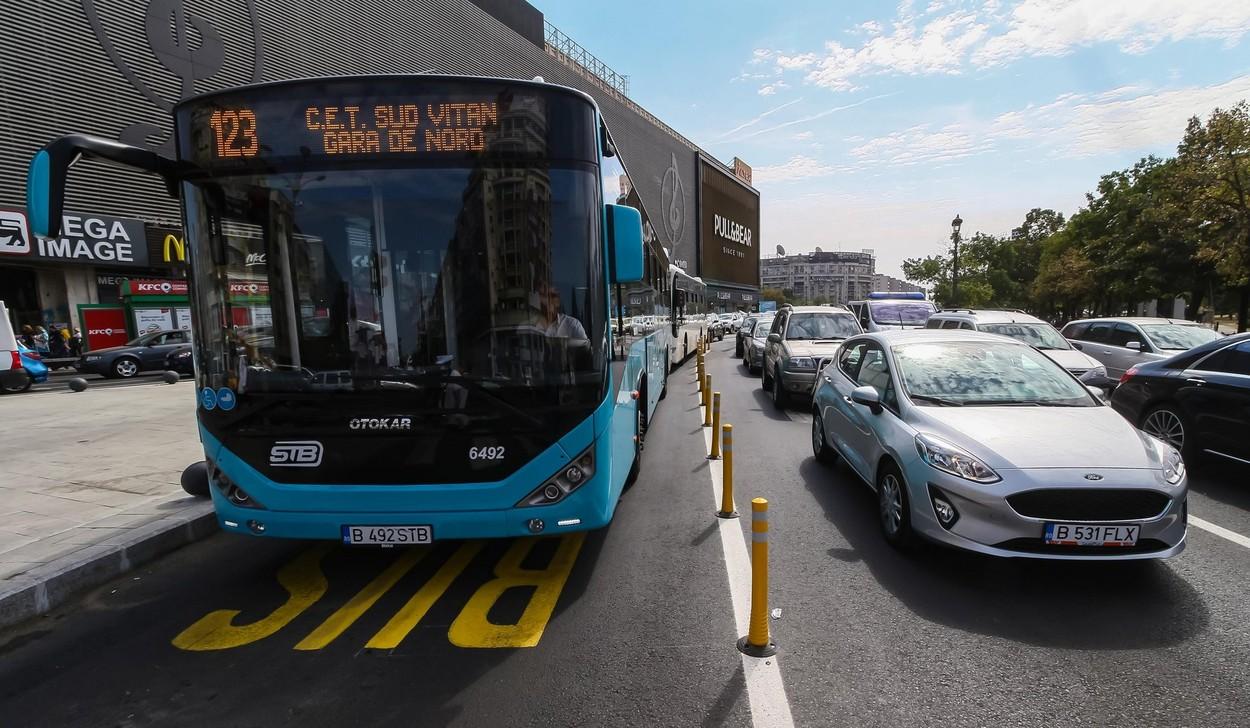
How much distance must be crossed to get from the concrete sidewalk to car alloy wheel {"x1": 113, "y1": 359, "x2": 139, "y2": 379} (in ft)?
28.6

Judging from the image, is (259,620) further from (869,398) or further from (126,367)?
A: (126,367)

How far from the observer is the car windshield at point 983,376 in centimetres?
509

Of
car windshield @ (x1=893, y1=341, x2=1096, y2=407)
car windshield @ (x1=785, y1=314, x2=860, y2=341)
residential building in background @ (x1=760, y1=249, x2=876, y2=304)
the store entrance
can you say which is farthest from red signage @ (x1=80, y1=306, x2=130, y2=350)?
residential building in background @ (x1=760, y1=249, x2=876, y2=304)

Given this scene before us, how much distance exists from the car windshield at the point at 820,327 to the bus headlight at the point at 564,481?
30.4 ft

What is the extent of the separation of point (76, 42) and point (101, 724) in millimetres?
25861

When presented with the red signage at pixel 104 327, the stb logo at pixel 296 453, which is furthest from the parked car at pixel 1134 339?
the red signage at pixel 104 327

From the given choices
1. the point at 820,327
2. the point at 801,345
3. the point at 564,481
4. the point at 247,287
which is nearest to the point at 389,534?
the point at 564,481

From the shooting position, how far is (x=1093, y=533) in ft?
12.8

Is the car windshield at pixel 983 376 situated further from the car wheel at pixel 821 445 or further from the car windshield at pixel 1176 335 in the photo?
the car windshield at pixel 1176 335

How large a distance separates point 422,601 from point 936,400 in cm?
407

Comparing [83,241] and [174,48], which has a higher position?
[174,48]

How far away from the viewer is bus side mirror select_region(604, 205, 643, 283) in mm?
4117

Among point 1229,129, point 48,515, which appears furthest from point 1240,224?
point 48,515

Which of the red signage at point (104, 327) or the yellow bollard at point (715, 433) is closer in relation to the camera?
the yellow bollard at point (715, 433)
